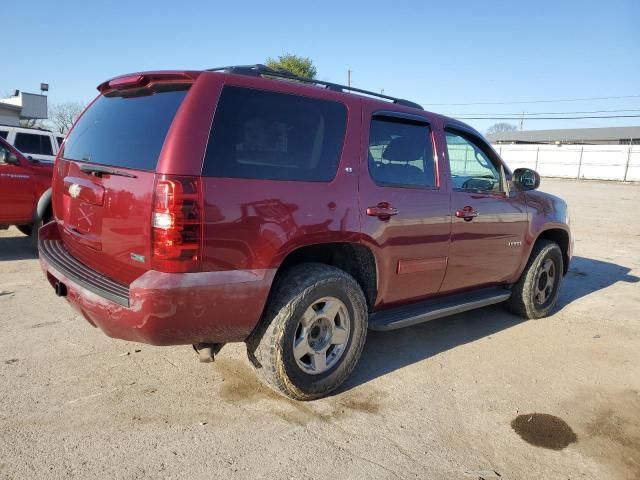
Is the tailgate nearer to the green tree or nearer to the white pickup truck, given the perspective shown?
the white pickup truck

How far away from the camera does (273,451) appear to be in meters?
2.77

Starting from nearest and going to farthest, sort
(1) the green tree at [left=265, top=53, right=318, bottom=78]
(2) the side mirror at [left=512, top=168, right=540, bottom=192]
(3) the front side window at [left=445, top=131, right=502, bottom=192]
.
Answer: (3) the front side window at [left=445, top=131, right=502, bottom=192], (2) the side mirror at [left=512, top=168, right=540, bottom=192], (1) the green tree at [left=265, top=53, right=318, bottom=78]

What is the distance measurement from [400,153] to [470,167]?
3.48ft

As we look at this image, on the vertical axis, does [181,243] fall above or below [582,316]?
above

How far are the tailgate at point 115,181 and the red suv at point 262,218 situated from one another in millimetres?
13

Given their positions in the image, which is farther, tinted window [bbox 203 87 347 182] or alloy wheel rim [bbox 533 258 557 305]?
alloy wheel rim [bbox 533 258 557 305]

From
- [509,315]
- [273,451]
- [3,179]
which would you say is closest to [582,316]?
[509,315]

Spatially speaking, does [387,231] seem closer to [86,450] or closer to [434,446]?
[434,446]

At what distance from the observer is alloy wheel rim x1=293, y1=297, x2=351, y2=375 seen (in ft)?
10.7

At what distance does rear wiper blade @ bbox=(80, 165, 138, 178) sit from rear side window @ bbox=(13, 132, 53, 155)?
892 centimetres

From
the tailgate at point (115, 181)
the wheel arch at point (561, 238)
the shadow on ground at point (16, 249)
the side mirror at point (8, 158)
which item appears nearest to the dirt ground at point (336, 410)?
the tailgate at point (115, 181)

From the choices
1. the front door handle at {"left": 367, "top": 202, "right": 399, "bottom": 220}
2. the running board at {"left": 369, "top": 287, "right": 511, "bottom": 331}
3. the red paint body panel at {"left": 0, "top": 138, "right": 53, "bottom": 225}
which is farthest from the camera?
the red paint body panel at {"left": 0, "top": 138, "right": 53, "bottom": 225}

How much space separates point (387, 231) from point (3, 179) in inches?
233

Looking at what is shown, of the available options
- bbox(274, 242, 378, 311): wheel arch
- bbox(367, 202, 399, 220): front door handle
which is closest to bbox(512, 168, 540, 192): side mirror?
bbox(367, 202, 399, 220): front door handle
